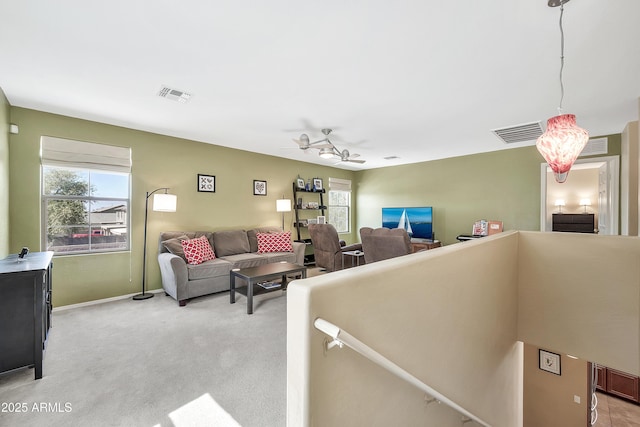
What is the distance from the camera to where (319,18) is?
173 centimetres

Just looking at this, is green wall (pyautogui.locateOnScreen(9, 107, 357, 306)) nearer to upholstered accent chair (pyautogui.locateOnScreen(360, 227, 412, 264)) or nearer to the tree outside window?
the tree outside window

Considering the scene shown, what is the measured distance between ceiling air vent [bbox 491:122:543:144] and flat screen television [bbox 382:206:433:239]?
2.18 m

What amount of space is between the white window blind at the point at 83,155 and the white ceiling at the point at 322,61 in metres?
0.39

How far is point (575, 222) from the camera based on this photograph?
695 centimetres

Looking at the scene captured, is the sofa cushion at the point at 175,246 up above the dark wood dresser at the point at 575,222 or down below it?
below

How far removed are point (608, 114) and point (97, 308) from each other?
701 cm

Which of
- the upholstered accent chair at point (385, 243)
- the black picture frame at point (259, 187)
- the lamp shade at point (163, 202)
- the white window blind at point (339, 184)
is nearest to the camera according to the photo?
the lamp shade at point (163, 202)

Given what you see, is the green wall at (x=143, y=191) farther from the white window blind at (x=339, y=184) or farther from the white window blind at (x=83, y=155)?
the white window blind at (x=339, y=184)

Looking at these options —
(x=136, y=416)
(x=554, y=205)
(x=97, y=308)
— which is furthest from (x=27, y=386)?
(x=554, y=205)

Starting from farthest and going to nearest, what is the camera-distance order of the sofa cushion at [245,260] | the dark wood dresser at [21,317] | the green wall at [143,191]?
the sofa cushion at [245,260], the green wall at [143,191], the dark wood dresser at [21,317]

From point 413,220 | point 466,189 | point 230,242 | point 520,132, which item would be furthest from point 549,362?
point 230,242

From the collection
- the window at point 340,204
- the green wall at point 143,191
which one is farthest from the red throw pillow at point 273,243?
the window at point 340,204

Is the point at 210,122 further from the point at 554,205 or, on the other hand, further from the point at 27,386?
the point at 554,205

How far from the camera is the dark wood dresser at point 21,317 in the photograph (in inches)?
76.5
